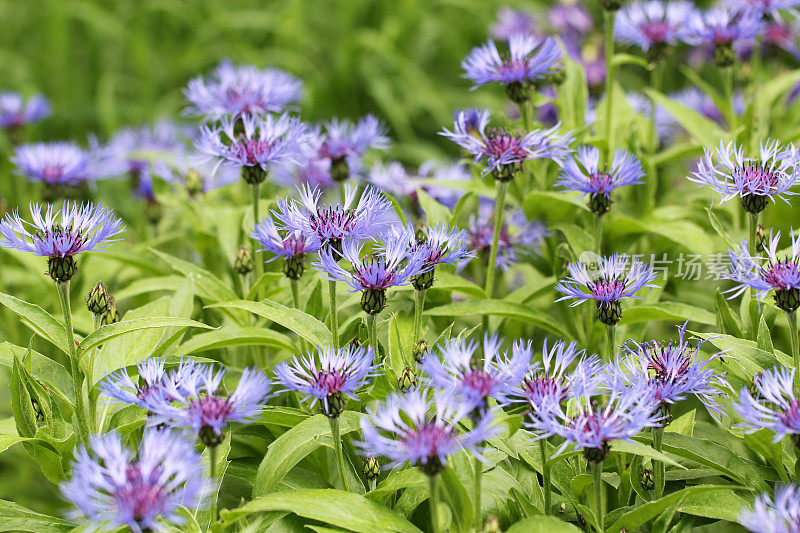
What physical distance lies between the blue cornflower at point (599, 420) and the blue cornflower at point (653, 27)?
1.54 m

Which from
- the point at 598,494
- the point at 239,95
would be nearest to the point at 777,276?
the point at 598,494

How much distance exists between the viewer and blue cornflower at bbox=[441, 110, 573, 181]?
1.92 metres

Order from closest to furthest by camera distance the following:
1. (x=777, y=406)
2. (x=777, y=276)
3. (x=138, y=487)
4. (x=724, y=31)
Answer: (x=138, y=487) → (x=777, y=406) → (x=777, y=276) → (x=724, y=31)

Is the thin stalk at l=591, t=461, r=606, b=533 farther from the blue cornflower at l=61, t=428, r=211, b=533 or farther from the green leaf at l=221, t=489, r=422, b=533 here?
the blue cornflower at l=61, t=428, r=211, b=533

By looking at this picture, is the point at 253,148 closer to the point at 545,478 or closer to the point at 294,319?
the point at 294,319

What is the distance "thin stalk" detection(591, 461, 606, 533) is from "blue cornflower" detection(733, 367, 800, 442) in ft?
0.92

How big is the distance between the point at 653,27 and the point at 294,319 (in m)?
1.71

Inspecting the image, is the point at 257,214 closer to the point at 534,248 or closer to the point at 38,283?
the point at 534,248

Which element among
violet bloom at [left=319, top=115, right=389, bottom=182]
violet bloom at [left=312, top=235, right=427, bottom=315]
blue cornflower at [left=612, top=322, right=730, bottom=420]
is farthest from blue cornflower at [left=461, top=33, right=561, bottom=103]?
blue cornflower at [left=612, top=322, right=730, bottom=420]

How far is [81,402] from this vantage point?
1.73m

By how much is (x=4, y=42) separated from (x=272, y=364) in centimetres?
516

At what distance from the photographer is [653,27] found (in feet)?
8.98

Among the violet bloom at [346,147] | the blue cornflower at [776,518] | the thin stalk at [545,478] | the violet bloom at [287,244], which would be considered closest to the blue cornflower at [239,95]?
the violet bloom at [346,147]

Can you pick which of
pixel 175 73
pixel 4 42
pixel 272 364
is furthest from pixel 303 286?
pixel 4 42
